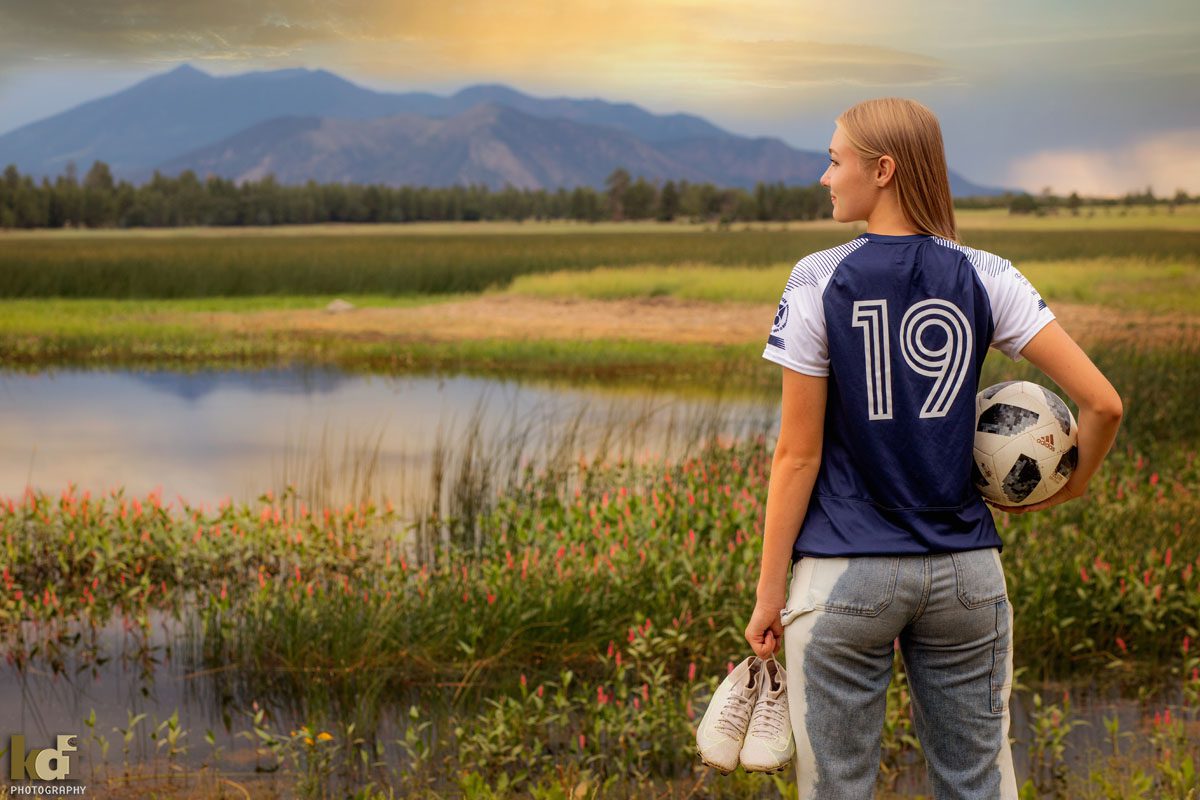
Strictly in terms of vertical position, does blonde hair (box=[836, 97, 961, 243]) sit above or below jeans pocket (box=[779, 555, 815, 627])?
above

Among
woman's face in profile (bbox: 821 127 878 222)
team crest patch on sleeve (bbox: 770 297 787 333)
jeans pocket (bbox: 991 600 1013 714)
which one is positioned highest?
woman's face in profile (bbox: 821 127 878 222)

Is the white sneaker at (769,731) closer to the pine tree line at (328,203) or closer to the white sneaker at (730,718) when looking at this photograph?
the white sneaker at (730,718)

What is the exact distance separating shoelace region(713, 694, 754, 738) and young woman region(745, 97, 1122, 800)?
142mm

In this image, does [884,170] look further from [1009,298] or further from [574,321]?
[574,321]

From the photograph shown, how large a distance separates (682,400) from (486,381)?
339 cm

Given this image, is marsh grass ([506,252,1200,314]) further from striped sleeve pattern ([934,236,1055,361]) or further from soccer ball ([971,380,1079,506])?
striped sleeve pattern ([934,236,1055,361])

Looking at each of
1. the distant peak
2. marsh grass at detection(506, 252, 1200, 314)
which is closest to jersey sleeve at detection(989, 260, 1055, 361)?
marsh grass at detection(506, 252, 1200, 314)

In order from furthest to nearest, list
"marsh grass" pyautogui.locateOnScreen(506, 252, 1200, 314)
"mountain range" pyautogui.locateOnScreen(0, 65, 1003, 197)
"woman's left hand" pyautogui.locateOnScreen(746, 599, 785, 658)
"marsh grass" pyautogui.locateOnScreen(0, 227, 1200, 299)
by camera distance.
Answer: "mountain range" pyautogui.locateOnScreen(0, 65, 1003, 197) < "marsh grass" pyautogui.locateOnScreen(0, 227, 1200, 299) < "marsh grass" pyautogui.locateOnScreen(506, 252, 1200, 314) < "woman's left hand" pyautogui.locateOnScreen(746, 599, 785, 658)

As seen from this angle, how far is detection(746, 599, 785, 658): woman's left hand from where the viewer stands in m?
2.18

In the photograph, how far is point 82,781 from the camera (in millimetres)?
4438

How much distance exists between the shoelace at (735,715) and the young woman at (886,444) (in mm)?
142

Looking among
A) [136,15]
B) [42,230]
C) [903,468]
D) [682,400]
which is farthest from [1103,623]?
[42,230]

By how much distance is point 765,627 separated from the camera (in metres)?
2.21

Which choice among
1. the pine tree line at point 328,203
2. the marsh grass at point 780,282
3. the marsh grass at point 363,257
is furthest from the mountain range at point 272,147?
the marsh grass at point 780,282
